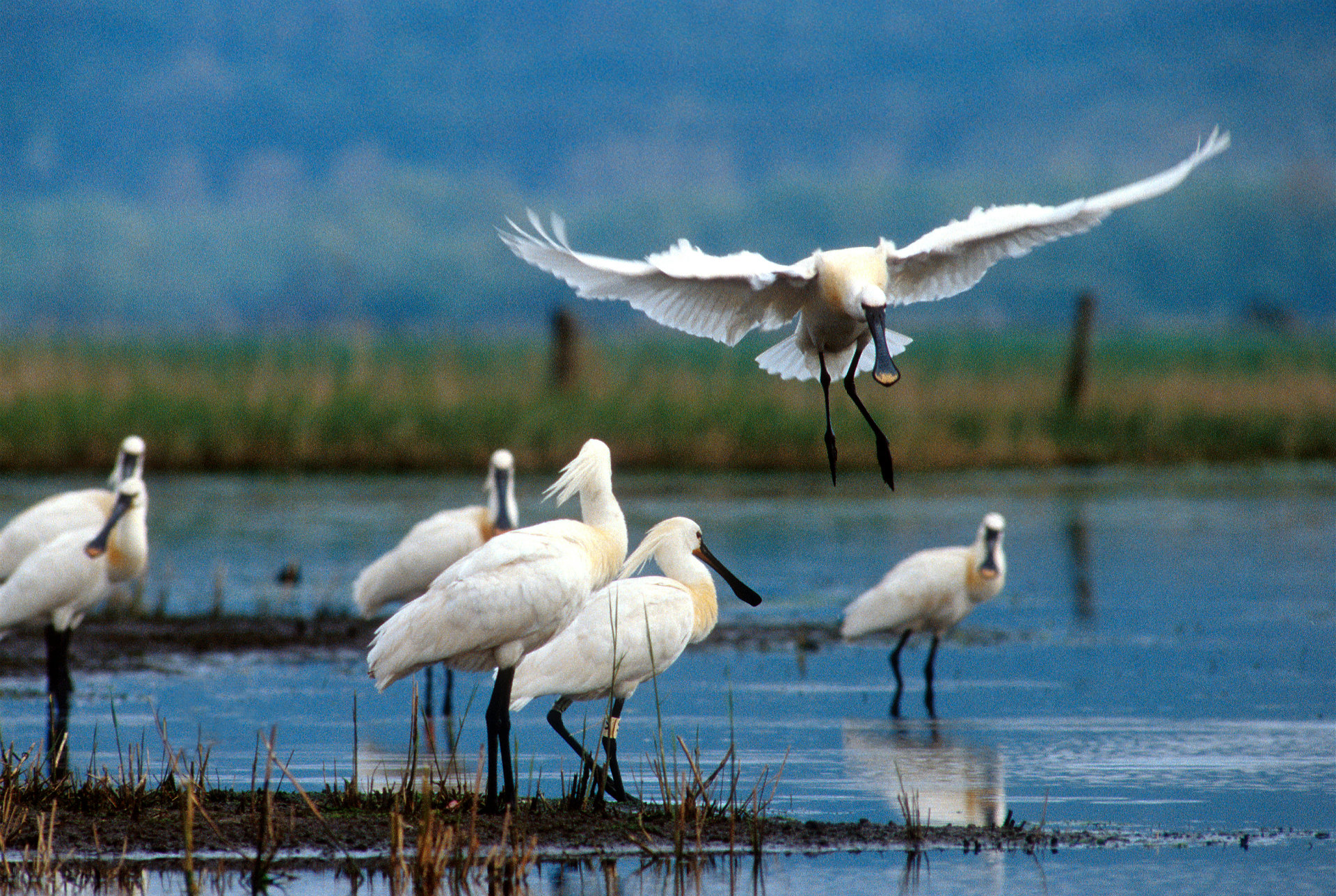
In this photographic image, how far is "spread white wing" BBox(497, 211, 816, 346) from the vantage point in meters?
8.22

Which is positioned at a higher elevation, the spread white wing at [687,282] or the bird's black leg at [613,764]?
the spread white wing at [687,282]

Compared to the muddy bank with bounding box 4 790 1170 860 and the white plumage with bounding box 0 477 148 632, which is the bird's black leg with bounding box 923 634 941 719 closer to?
the muddy bank with bounding box 4 790 1170 860

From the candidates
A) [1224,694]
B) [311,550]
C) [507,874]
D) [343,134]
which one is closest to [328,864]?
[507,874]

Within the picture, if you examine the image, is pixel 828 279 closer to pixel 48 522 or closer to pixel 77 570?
pixel 77 570

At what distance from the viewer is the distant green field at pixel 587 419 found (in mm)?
23703

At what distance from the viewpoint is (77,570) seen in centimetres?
1052

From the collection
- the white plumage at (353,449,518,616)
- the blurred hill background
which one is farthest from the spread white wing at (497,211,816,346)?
the blurred hill background

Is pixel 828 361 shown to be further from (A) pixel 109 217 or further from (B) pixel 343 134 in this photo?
(B) pixel 343 134

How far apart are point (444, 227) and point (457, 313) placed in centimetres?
1289

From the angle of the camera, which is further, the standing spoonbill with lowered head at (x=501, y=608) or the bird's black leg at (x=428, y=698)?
the bird's black leg at (x=428, y=698)

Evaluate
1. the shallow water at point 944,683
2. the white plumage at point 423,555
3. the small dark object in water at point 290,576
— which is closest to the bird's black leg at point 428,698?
the shallow water at point 944,683

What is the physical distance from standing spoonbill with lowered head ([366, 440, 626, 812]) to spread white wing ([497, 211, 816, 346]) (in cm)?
110

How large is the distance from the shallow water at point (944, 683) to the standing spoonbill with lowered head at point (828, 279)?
144 cm

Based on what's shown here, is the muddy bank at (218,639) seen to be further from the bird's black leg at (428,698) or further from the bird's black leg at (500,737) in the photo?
the bird's black leg at (500,737)
